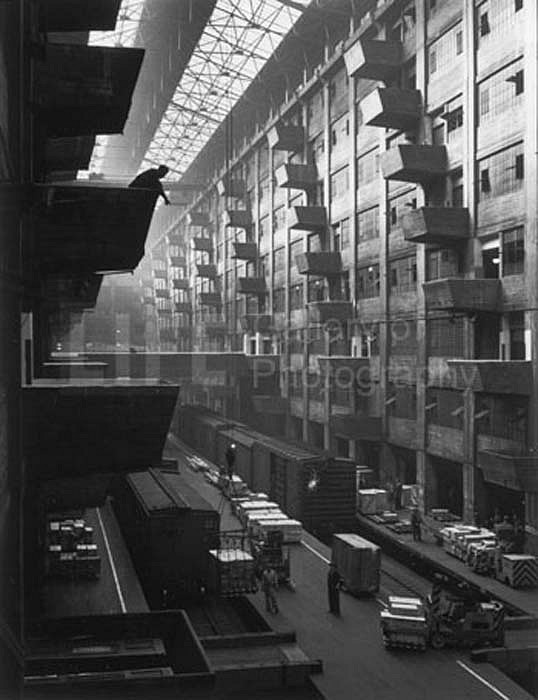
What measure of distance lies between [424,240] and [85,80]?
22.0 metres

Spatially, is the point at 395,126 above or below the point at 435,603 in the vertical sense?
above

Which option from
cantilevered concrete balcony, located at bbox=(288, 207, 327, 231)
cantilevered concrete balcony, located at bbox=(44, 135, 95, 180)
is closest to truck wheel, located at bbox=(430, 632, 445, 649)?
cantilevered concrete balcony, located at bbox=(44, 135, 95, 180)

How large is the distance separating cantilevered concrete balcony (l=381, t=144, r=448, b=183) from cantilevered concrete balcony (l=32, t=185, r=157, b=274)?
21.1 meters

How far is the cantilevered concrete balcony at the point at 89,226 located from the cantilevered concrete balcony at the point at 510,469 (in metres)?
16.6

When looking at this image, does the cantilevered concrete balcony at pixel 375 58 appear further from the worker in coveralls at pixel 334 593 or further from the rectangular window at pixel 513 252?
the worker in coveralls at pixel 334 593

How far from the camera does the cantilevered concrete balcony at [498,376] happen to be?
80.4 ft

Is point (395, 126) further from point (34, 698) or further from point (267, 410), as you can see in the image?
point (34, 698)

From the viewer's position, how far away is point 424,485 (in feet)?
103

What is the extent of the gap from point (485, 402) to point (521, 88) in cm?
1075

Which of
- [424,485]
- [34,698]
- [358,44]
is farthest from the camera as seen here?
[358,44]

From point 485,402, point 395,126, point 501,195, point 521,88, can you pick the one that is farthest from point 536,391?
point 395,126

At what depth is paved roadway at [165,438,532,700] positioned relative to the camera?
13281 millimetres

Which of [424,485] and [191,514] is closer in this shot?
[191,514]

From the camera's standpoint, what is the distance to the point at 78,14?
9047 mm
